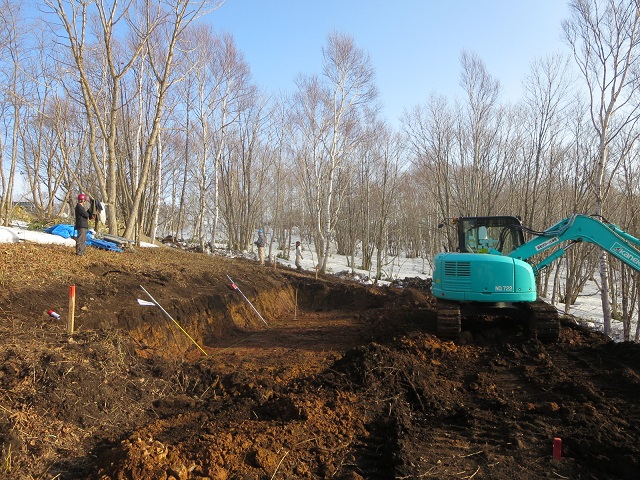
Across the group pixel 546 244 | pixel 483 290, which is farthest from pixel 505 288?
pixel 546 244

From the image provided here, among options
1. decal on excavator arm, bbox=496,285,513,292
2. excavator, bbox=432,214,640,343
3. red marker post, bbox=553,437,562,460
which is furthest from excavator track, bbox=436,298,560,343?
red marker post, bbox=553,437,562,460

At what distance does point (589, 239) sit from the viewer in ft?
26.6

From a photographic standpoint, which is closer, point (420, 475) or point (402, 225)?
point (420, 475)

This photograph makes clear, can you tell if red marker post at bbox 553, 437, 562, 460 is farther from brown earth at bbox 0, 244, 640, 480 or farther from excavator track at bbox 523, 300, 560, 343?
excavator track at bbox 523, 300, 560, 343

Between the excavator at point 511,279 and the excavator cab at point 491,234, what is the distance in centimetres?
53

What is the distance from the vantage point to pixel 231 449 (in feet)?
11.9

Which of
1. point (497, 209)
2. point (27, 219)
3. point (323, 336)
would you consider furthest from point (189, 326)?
point (497, 209)

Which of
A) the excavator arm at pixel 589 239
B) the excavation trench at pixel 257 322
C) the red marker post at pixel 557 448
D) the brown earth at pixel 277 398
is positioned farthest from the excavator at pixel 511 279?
the red marker post at pixel 557 448

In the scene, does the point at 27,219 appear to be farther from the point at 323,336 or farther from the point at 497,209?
the point at 497,209

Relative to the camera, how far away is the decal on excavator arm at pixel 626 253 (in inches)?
299

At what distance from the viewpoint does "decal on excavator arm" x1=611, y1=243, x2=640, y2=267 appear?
758cm

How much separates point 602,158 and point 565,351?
278 inches

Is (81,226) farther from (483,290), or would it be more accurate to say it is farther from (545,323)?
(545,323)

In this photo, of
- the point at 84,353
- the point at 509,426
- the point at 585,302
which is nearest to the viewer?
the point at 509,426
